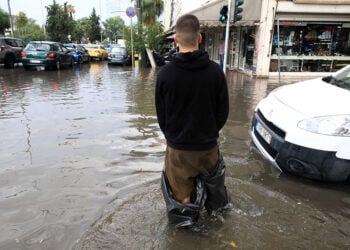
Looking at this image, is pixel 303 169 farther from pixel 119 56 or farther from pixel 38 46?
pixel 119 56

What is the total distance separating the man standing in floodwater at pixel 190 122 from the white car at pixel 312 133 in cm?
122

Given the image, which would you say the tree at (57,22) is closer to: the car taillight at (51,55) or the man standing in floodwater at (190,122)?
the car taillight at (51,55)

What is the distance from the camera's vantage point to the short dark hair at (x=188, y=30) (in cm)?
256

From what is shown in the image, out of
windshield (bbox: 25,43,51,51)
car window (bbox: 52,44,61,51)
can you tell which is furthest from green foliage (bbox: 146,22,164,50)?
Result: windshield (bbox: 25,43,51,51)

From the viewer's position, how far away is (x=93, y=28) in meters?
71.7

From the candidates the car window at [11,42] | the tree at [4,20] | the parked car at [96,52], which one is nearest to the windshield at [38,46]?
the car window at [11,42]

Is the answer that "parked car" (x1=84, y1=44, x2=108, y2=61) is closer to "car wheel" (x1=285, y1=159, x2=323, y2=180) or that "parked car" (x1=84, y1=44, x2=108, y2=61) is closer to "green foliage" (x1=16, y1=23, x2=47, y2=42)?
"green foliage" (x1=16, y1=23, x2=47, y2=42)

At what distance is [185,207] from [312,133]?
171cm

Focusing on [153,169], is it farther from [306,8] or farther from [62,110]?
[306,8]

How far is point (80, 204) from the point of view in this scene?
3.64 m

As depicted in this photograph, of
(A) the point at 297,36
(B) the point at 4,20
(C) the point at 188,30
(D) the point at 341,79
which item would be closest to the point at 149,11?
(B) the point at 4,20

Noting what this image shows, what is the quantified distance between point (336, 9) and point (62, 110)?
1266 cm

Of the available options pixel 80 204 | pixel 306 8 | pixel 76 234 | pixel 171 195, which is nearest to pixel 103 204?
pixel 80 204

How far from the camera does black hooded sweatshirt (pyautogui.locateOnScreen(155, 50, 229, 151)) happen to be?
255 cm
